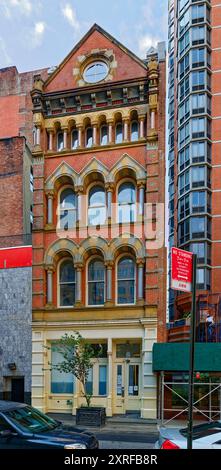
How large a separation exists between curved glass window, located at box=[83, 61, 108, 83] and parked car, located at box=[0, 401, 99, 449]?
16729mm

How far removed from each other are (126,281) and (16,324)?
19.8 feet

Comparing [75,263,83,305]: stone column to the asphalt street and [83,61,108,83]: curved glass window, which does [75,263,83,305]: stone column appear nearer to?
the asphalt street

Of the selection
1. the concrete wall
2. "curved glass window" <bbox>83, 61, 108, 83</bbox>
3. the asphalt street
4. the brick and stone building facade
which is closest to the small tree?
the brick and stone building facade

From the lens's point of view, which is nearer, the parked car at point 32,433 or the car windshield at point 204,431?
the car windshield at point 204,431

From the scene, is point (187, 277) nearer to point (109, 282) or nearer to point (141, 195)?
point (109, 282)

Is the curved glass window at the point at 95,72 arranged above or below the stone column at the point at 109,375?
above

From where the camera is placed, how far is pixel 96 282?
2208 centimetres

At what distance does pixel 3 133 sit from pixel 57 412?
72.1 ft

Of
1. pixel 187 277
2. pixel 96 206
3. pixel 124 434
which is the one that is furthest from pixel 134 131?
pixel 187 277

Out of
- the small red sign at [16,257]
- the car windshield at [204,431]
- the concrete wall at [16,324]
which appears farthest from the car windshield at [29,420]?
the small red sign at [16,257]

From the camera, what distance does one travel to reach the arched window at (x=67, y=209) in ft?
74.3

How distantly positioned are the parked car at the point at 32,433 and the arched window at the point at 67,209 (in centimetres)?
1289

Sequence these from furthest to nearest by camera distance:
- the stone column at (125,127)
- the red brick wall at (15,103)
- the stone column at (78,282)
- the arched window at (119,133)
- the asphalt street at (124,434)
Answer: the red brick wall at (15,103) → the arched window at (119,133) → the stone column at (125,127) → the stone column at (78,282) → the asphalt street at (124,434)

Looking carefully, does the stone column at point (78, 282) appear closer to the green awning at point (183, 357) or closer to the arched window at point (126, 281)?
the arched window at point (126, 281)
